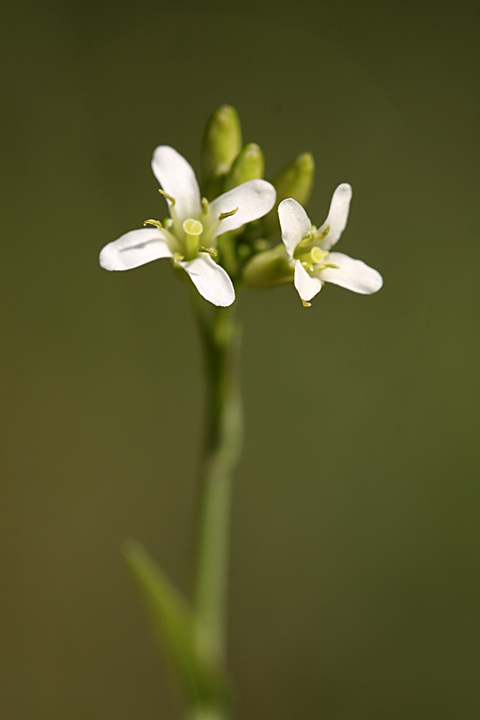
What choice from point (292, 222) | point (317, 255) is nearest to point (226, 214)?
point (292, 222)

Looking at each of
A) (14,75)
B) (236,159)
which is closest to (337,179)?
(14,75)

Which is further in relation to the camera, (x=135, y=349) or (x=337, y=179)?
(x=337, y=179)

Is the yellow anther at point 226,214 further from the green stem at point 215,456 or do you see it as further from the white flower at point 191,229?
the green stem at point 215,456

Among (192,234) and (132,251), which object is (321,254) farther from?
(132,251)

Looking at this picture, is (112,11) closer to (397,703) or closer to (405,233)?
(405,233)

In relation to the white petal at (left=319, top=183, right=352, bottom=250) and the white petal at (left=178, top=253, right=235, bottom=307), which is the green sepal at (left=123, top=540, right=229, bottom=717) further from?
the white petal at (left=319, top=183, right=352, bottom=250)

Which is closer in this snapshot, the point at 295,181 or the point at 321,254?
the point at 321,254

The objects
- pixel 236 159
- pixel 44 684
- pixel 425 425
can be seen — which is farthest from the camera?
pixel 425 425
